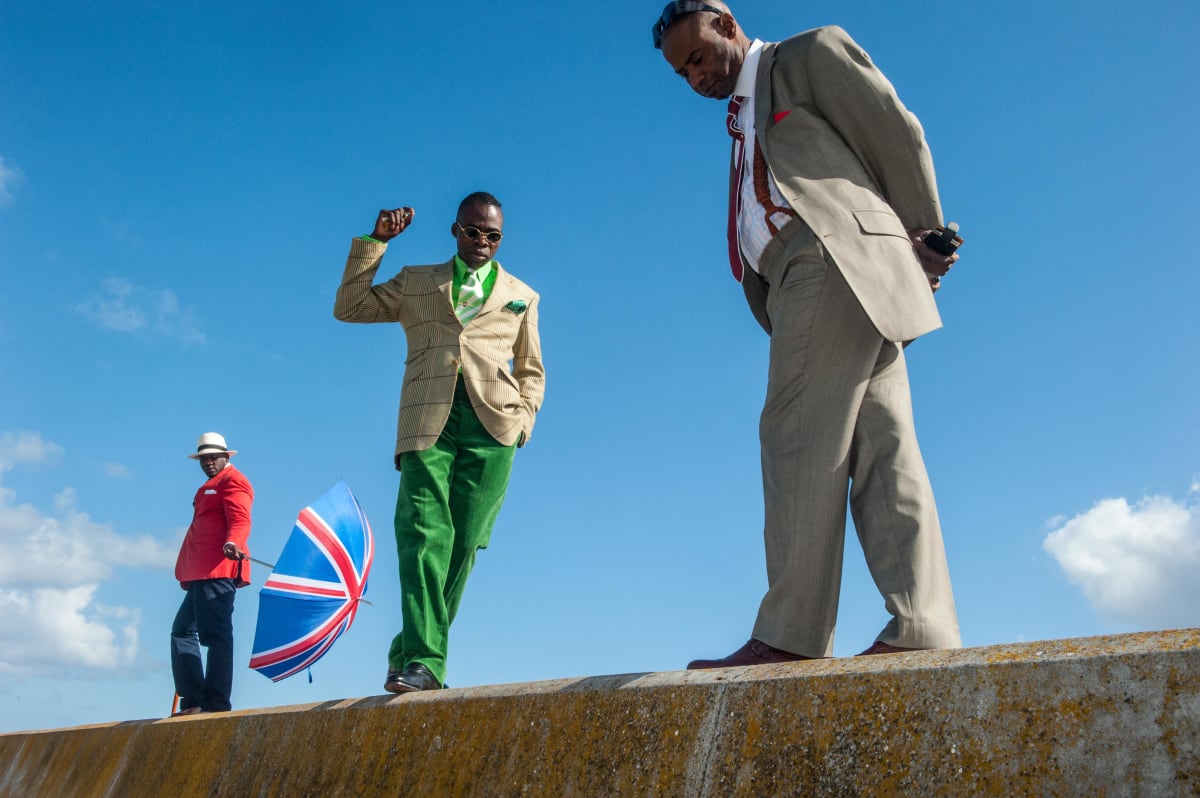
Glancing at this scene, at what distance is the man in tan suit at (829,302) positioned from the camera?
8.02 feet

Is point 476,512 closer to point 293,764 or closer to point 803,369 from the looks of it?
point 293,764

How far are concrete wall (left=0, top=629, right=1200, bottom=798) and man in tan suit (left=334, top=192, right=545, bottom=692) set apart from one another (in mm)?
904

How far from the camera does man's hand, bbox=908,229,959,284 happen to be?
112 inches

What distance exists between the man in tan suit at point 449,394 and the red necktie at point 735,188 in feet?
4.97

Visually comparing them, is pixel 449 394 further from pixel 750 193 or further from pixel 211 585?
pixel 211 585

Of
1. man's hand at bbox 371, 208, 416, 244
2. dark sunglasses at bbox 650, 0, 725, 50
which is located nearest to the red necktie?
dark sunglasses at bbox 650, 0, 725, 50

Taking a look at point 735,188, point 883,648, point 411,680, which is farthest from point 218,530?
point 883,648

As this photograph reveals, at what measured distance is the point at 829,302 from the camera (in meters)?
2.62

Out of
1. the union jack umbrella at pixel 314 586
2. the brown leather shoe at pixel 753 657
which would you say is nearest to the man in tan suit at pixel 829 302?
the brown leather shoe at pixel 753 657

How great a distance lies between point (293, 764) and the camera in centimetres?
316

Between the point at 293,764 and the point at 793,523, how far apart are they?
183 cm

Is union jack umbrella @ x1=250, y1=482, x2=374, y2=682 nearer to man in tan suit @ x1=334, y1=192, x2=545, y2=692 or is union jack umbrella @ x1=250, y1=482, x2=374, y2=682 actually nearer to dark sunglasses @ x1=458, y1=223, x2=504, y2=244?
man in tan suit @ x1=334, y1=192, x2=545, y2=692

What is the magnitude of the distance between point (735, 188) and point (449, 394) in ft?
5.41

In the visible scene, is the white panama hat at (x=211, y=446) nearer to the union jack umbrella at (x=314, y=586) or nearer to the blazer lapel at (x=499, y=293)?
the union jack umbrella at (x=314, y=586)
